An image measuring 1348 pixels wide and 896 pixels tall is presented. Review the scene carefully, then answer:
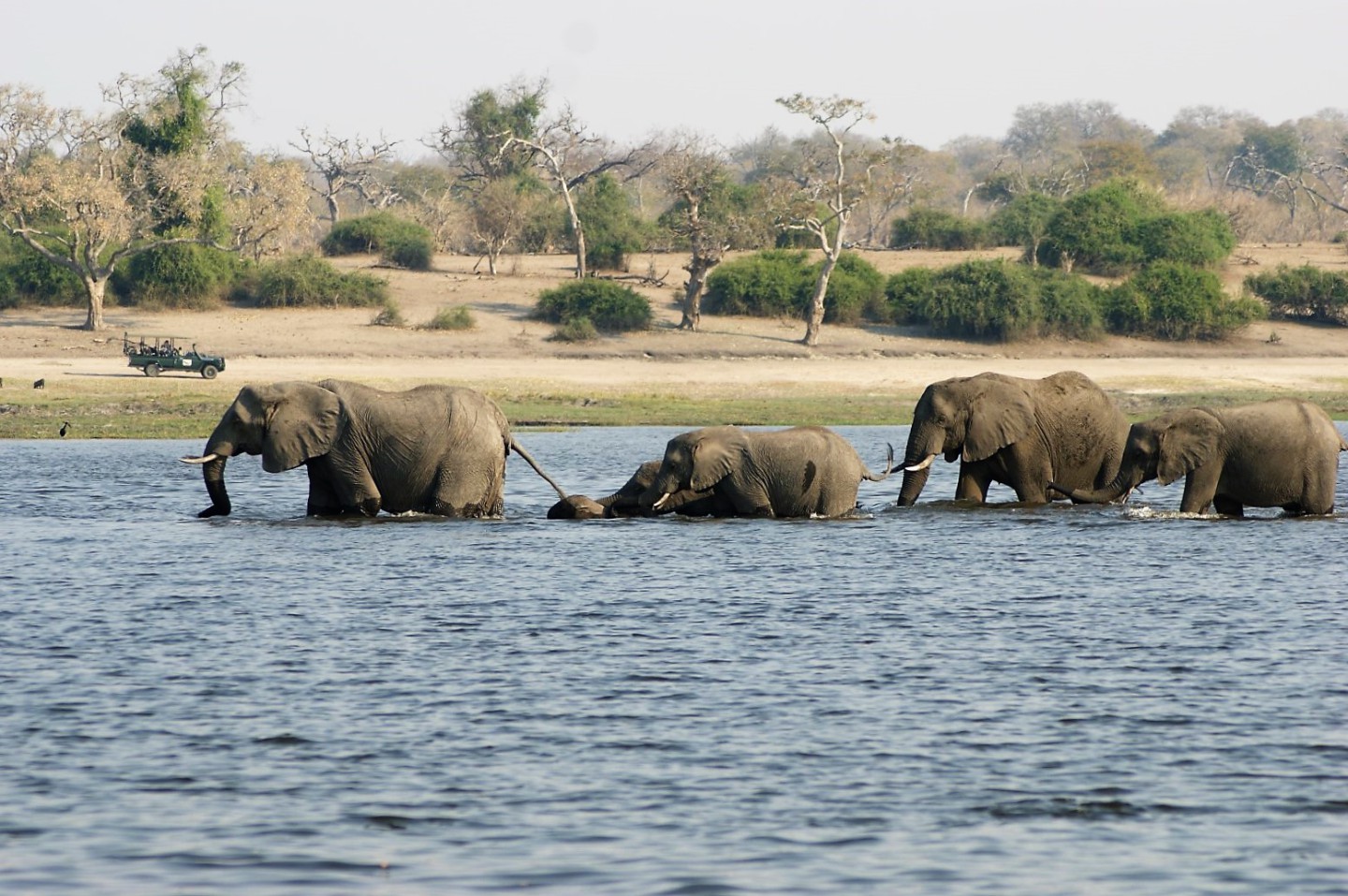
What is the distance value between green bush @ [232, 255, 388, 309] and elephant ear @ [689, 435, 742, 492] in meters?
35.8

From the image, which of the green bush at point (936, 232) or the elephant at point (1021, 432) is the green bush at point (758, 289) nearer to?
the green bush at point (936, 232)

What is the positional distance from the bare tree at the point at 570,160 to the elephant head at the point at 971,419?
39576 mm

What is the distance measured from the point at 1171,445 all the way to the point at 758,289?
37.0 meters

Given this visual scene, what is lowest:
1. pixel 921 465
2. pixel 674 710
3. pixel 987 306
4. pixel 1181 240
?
pixel 674 710

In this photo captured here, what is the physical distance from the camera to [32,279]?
55.5 meters

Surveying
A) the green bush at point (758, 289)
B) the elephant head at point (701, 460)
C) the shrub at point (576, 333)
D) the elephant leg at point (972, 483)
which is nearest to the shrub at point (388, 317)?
the shrub at point (576, 333)

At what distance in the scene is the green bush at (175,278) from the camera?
5575 cm

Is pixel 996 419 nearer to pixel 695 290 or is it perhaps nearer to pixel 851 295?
pixel 695 290

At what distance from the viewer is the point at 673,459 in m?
21.2

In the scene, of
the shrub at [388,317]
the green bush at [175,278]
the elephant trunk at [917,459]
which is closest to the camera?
the elephant trunk at [917,459]

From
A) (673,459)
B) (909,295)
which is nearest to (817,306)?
(909,295)

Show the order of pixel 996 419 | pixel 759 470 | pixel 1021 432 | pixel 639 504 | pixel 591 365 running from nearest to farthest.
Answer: pixel 759 470
pixel 639 504
pixel 996 419
pixel 1021 432
pixel 591 365

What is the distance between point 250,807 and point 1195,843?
448cm

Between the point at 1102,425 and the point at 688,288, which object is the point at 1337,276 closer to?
the point at 688,288
